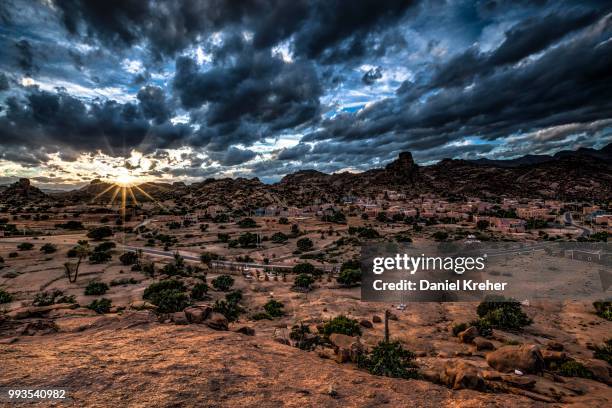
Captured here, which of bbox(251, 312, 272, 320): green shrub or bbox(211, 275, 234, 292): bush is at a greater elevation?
bbox(211, 275, 234, 292): bush

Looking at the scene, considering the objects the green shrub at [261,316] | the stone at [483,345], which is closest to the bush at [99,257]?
the green shrub at [261,316]

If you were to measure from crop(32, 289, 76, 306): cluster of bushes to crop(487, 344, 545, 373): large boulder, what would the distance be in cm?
3064

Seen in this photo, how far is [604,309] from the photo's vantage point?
23.5 m

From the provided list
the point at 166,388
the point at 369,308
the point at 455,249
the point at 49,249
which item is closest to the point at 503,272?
the point at 455,249

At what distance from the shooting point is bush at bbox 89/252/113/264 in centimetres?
4253

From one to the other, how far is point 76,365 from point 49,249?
53484 mm

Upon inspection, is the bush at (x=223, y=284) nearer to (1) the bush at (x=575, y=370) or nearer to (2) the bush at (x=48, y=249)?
(1) the bush at (x=575, y=370)

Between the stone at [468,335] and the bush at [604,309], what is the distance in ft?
45.5

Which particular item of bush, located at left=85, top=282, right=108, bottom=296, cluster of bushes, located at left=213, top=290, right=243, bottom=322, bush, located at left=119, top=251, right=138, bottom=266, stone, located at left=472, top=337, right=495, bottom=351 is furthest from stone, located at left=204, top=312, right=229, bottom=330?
bush, located at left=119, top=251, right=138, bottom=266

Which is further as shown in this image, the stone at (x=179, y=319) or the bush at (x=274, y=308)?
the bush at (x=274, y=308)

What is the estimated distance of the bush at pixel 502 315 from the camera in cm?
2053

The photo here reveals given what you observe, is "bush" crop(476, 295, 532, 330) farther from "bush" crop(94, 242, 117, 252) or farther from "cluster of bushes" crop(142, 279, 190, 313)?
"bush" crop(94, 242, 117, 252)

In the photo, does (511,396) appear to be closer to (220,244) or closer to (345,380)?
(345,380)

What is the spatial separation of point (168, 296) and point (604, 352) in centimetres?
2962
